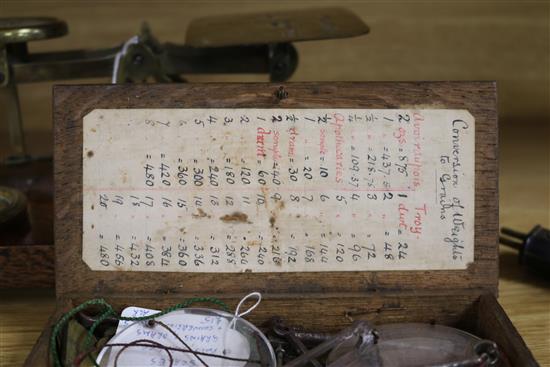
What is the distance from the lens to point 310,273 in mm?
902

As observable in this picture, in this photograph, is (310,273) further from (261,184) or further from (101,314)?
(101,314)

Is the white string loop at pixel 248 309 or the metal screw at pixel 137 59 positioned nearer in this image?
the white string loop at pixel 248 309

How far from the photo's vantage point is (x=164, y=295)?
2.93 ft

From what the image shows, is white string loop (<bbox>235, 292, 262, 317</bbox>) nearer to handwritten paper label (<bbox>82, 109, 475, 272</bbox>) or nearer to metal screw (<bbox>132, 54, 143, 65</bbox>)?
handwritten paper label (<bbox>82, 109, 475, 272</bbox>)

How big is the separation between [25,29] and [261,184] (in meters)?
0.51

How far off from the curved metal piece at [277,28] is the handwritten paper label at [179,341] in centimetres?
44

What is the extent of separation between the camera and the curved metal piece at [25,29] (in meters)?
1.16

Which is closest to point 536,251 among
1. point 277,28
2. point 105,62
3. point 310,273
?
point 310,273

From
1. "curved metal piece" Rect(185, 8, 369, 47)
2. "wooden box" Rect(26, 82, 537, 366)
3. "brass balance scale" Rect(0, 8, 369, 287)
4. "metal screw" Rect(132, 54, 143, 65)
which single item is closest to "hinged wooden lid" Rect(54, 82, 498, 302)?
"wooden box" Rect(26, 82, 537, 366)

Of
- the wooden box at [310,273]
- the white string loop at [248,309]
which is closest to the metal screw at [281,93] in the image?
the wooden box at [310,273]

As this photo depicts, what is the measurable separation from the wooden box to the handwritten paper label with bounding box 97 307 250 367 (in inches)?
1.0

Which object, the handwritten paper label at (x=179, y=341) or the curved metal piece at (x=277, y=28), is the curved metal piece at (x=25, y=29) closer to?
the curved metal piece at (x=277, y=28)

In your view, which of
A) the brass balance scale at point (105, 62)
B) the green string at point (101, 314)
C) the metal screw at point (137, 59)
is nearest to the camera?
the green string at point (101, 314)

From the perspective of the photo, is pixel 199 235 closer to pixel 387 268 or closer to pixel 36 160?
pixel 387 268
